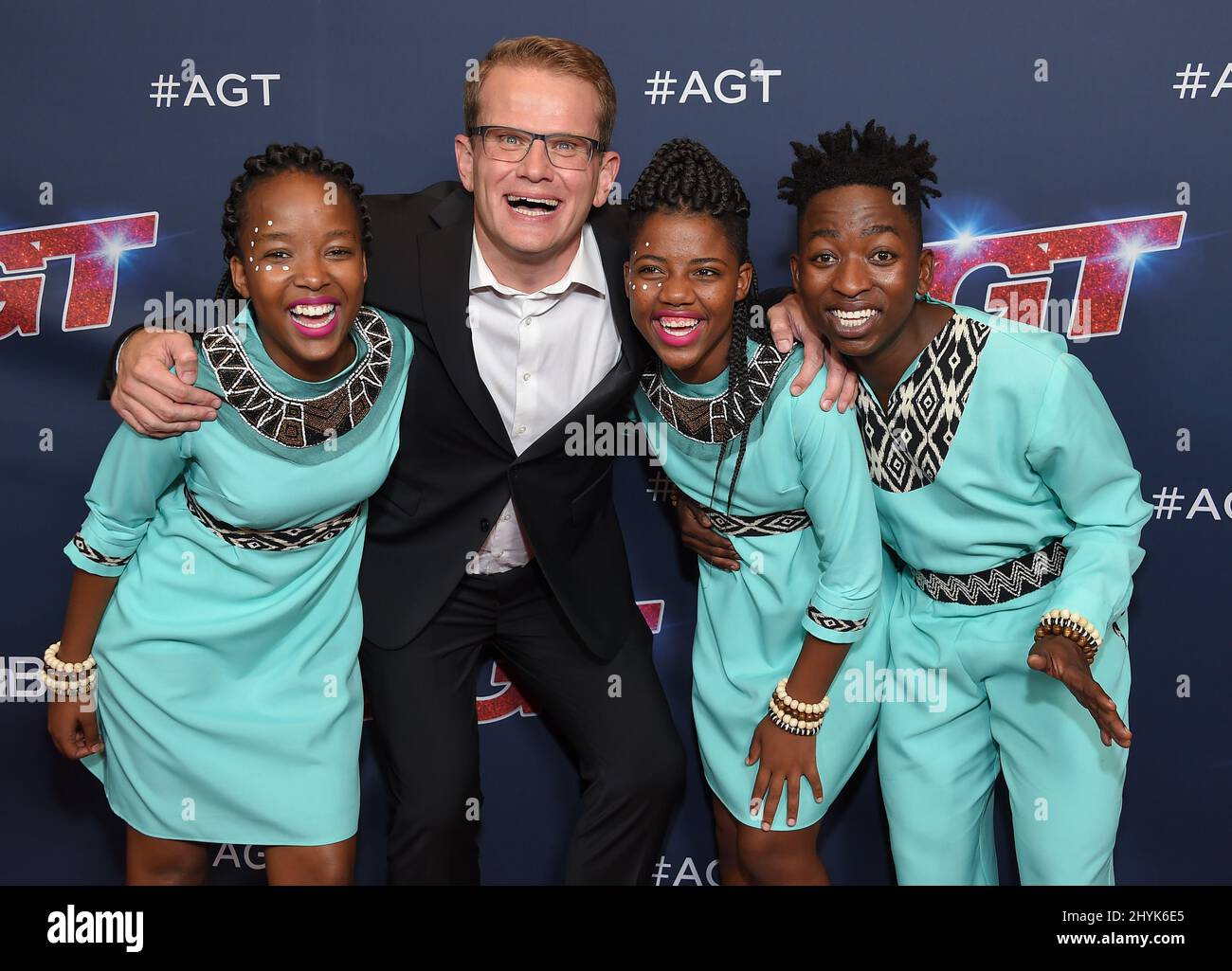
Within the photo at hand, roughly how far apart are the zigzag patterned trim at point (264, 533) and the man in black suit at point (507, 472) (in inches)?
6.9

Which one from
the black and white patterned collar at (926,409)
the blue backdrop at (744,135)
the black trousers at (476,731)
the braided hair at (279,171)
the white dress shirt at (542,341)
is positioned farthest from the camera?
the blue backdrop at (744,135)

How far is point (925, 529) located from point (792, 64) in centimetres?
92

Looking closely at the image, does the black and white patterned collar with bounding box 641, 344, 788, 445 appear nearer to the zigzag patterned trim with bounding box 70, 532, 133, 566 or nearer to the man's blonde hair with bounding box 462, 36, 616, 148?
the man's blonde hair with bounding box 462, 36, 616, 148

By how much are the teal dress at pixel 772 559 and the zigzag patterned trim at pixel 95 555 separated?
0.90 metres

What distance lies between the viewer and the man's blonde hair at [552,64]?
77.1 inches

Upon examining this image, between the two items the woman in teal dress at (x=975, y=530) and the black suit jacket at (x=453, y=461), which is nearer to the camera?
the woman in teal dress at (x=975, y=530)

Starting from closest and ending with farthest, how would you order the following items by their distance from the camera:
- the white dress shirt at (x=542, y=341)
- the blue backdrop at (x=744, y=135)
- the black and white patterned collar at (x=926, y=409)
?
the black and white patterned collar at (x=926, y=409) → the white dress shirt at (x=542, y=341) → the blue backdrop at (x=744, y=135)

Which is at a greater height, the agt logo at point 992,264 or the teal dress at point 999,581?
the agt logo at point 992,264

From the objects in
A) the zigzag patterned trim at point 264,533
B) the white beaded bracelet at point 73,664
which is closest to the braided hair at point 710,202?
the zigzag patterned trim at point 264,533

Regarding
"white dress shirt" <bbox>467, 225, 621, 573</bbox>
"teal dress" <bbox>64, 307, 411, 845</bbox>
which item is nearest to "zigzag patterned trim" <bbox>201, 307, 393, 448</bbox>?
"teal dress" <bbox>64, 307, 411, 845</bbox>

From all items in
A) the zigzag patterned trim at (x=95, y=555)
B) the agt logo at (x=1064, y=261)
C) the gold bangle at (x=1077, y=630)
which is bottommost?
the gold bangle at (x=1077, y=630)

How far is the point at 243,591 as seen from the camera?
1.95 meters

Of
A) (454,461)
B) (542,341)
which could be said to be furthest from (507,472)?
(542,341)

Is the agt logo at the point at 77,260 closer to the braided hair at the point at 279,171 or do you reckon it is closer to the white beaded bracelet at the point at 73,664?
the braided hair at the point at 279,171
